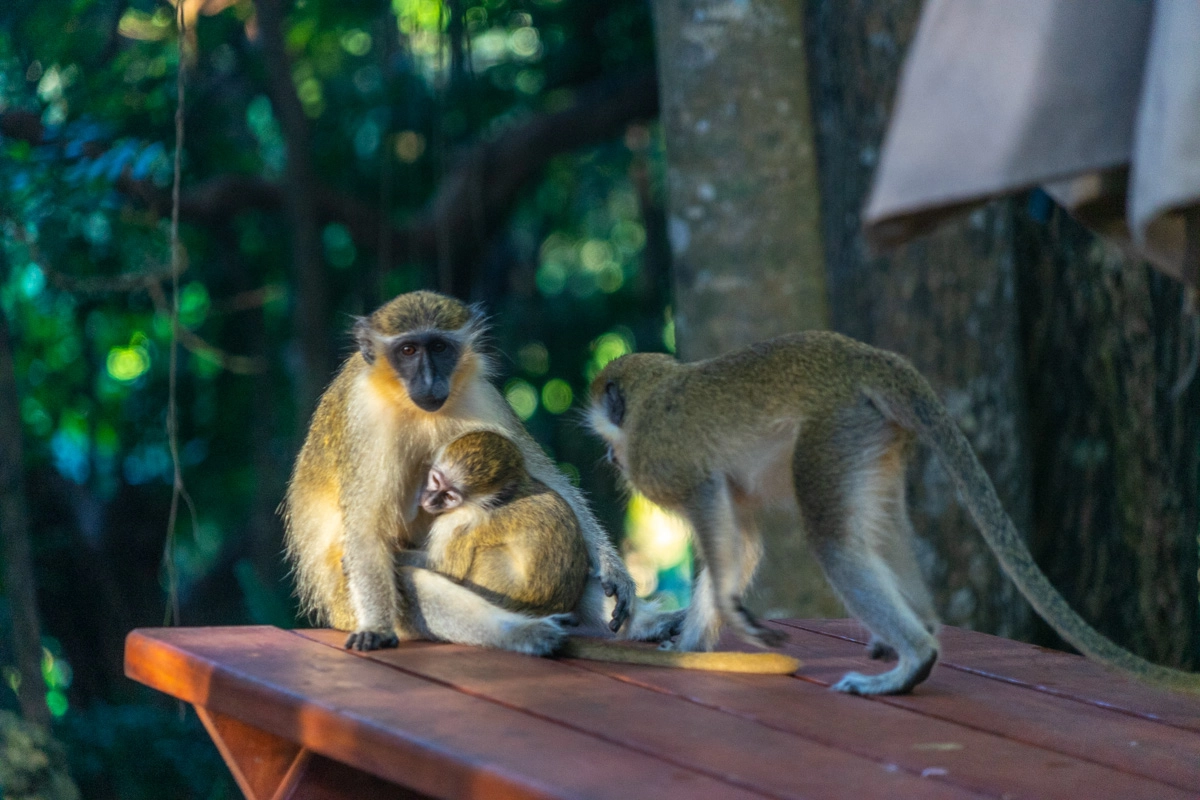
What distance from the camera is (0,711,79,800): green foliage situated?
13.4ft

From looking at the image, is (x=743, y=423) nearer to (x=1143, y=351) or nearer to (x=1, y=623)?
(x=1143, y=351)

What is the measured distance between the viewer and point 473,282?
305 inches

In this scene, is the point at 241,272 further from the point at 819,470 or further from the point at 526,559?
the point at 819,470

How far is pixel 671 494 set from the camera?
3047 mm

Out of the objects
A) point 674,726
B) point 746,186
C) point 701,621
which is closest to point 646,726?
point 674,726

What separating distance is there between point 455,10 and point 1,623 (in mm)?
3396

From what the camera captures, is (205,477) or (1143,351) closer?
(1143,351)

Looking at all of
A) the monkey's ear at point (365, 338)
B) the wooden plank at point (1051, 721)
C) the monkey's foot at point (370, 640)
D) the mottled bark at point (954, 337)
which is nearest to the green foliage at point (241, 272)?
the mottled bark at point (954, 337)

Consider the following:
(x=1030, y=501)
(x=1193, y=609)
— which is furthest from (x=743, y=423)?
(x=1193, y=609)

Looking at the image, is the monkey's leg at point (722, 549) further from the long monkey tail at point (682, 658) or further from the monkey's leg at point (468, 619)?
the monkey's leg at point (468, 619)

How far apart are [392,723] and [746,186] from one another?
3.09m

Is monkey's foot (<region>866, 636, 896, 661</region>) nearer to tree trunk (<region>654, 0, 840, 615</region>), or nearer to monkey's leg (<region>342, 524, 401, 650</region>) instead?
monkey's leg (<region>342, 524, 401, 650</region>)

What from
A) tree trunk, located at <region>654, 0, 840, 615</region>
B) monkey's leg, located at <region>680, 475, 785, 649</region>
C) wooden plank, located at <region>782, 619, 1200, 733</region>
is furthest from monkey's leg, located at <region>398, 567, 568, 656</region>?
tree trunk, located at <region>654, 0, 840, 615</region>

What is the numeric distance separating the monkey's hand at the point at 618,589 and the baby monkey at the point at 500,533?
0.08 metres
